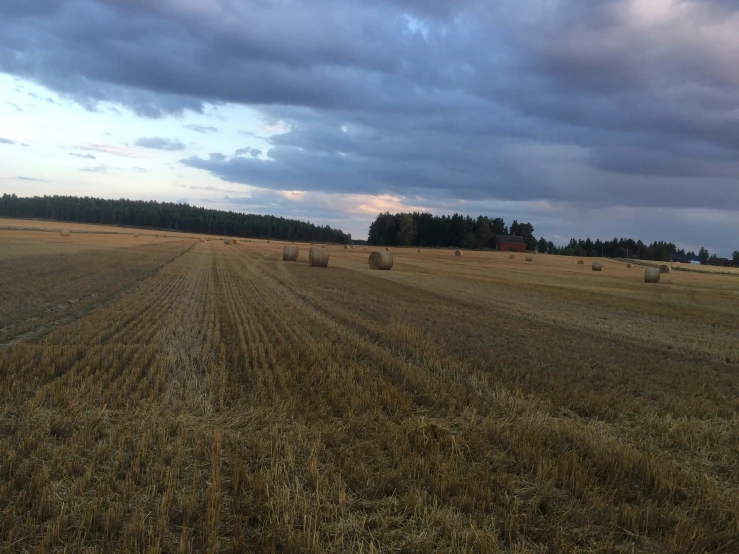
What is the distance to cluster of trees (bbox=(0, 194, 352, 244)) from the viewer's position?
159000mm

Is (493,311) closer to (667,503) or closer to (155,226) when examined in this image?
(667,503)

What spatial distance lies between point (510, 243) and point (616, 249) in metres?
42.2

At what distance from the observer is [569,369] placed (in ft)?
31.8

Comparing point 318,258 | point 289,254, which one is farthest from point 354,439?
point 289,254

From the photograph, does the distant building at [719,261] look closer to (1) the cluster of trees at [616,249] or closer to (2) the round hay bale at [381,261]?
(1) the cluster of trees at [616,249]

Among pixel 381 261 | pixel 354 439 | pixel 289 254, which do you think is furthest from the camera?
pixel 289 254

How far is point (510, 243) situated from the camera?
12638 cm

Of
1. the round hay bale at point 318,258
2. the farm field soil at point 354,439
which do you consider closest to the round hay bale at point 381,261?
the round hay bale at point 318,258

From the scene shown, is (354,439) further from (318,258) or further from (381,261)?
(381,261)

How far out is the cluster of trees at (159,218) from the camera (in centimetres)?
15900

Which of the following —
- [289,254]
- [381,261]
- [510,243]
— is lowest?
[289,254]

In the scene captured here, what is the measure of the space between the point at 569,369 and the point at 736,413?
2.70 metres

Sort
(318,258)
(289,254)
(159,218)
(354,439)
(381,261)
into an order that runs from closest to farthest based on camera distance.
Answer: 1. (354,439)
2. (318,258)
3. (381,261)
4. (289,254)
5. (159,218)

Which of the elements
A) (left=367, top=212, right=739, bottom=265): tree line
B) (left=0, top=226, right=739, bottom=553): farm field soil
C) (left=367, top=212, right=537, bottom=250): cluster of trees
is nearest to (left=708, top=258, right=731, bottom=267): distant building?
(left=367, top=212, right=739, bottom=265): tree line
